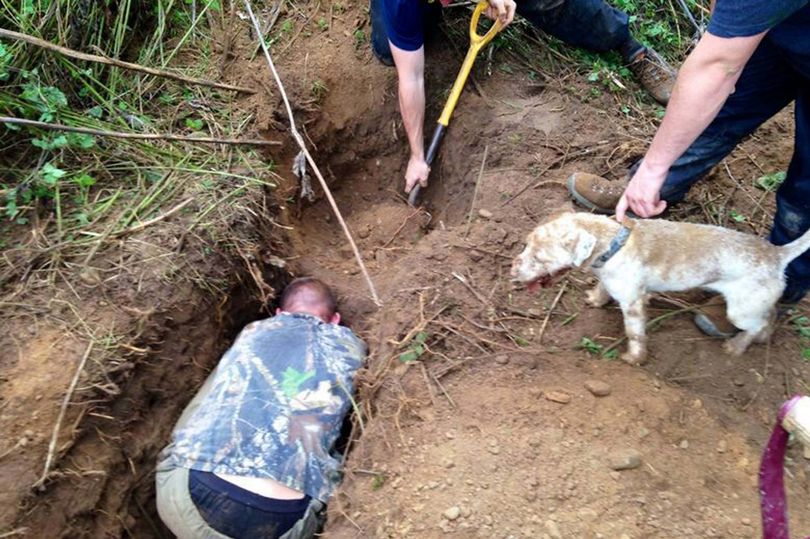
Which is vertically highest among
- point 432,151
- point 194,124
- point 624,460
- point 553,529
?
point 194,124

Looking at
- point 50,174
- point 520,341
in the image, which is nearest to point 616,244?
point 520,341

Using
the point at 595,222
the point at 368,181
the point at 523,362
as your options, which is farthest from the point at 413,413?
the point at 368,181

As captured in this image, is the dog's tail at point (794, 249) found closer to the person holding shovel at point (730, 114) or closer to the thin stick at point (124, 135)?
the person holding shovel at point (730, 114)

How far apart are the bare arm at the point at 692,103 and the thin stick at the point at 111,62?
8.39 ft

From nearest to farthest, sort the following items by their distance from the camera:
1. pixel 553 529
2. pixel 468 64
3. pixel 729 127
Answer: pixel 553 529 < pixel 729 127 < pixel 468 64

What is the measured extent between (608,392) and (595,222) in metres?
0.75

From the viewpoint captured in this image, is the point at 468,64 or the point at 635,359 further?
the point at 468,64

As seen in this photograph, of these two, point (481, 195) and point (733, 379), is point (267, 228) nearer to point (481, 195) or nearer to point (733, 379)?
point (481, 195)

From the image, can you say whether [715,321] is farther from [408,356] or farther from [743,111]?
[408,356]

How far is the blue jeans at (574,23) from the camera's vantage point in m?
3.86

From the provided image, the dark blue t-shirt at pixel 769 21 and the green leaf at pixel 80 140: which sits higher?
the dark blue t-shirt at pixel 769 21

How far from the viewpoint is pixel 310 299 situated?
3377 mm

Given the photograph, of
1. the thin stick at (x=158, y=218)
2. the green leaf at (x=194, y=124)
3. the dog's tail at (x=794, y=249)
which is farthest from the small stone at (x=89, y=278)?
the dog's tail at (x=794, y=249)

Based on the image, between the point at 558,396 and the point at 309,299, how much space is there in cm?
152
